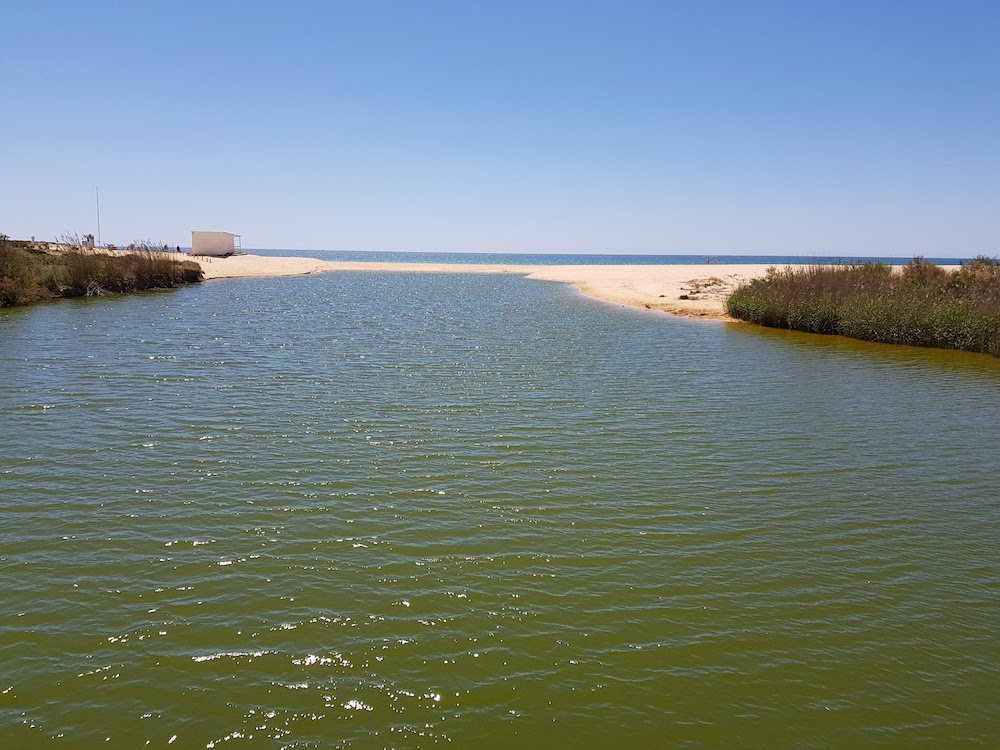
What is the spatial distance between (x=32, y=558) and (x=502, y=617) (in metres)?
6.08

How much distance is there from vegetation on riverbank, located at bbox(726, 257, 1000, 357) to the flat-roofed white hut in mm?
79128

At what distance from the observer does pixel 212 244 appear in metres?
96.4

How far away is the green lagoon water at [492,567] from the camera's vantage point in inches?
237

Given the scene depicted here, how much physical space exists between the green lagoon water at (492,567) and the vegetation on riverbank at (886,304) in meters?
12.0

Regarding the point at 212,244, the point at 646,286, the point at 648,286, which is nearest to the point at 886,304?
the point at 648,286

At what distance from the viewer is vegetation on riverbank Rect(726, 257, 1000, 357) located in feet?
95.8

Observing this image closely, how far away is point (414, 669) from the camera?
21.4ft

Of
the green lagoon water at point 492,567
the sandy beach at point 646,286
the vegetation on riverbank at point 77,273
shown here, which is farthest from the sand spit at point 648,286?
the green lagoon water at point 492,567

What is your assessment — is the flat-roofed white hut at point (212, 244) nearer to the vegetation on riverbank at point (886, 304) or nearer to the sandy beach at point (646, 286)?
the sandy beach at point (646, 286)

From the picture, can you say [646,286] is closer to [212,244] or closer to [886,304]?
[886,304]

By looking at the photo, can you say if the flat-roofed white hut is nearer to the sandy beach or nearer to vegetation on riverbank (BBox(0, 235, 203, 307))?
the sandy beach

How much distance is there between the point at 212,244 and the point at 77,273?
53876 millimetres

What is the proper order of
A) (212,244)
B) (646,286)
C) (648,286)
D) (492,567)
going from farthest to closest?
(212,244) → (646,286) → (648,286) → (492,567)

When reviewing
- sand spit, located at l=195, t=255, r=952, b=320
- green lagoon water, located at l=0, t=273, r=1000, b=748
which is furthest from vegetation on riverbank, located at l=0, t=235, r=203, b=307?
green lagoon water, located at l=0, t=273, r=1000, b=748
